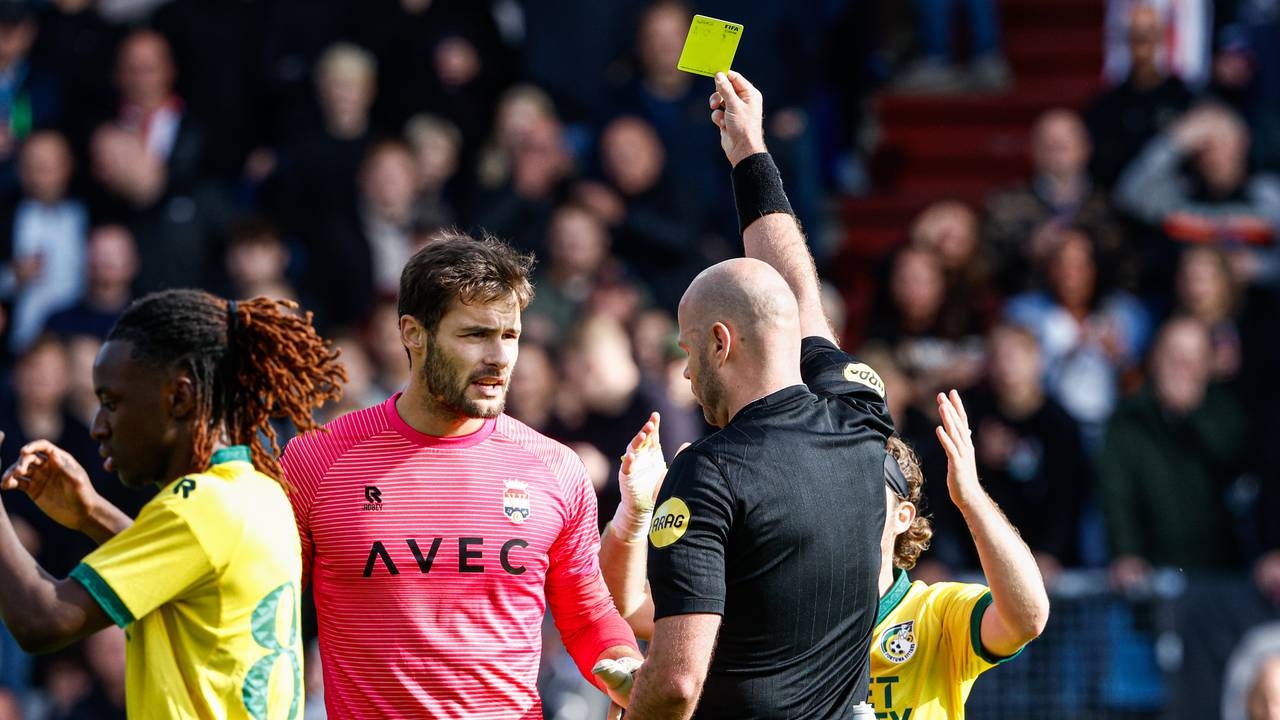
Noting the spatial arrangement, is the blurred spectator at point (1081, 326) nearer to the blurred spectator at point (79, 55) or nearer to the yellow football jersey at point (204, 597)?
the blurred spectator at point (79, 55)

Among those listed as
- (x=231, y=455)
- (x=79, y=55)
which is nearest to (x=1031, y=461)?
(x=231, y=455)

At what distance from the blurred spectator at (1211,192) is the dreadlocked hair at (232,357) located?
24.5 feet

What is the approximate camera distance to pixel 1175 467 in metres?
9.53

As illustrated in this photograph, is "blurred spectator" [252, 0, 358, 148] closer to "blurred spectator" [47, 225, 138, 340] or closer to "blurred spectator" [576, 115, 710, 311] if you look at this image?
"blurred spectator" [47, 225, 138, 340]

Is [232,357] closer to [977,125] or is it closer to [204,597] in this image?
[204,597]

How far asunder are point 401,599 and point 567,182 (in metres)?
7.00

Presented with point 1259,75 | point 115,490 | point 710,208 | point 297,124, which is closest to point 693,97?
point 710,208

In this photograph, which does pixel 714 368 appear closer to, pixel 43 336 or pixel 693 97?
pixel 43 336

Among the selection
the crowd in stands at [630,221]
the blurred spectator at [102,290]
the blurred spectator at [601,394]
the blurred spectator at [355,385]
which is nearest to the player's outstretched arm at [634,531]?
the crowd in stands at [630,221]

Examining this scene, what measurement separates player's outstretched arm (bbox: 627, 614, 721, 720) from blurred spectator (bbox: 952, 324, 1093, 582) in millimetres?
5470

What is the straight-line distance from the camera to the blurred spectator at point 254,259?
10.8 meters

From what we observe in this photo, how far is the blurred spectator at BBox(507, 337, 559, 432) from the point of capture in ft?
32.0

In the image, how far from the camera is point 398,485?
496 centimetres

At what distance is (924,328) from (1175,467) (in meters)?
1.72
